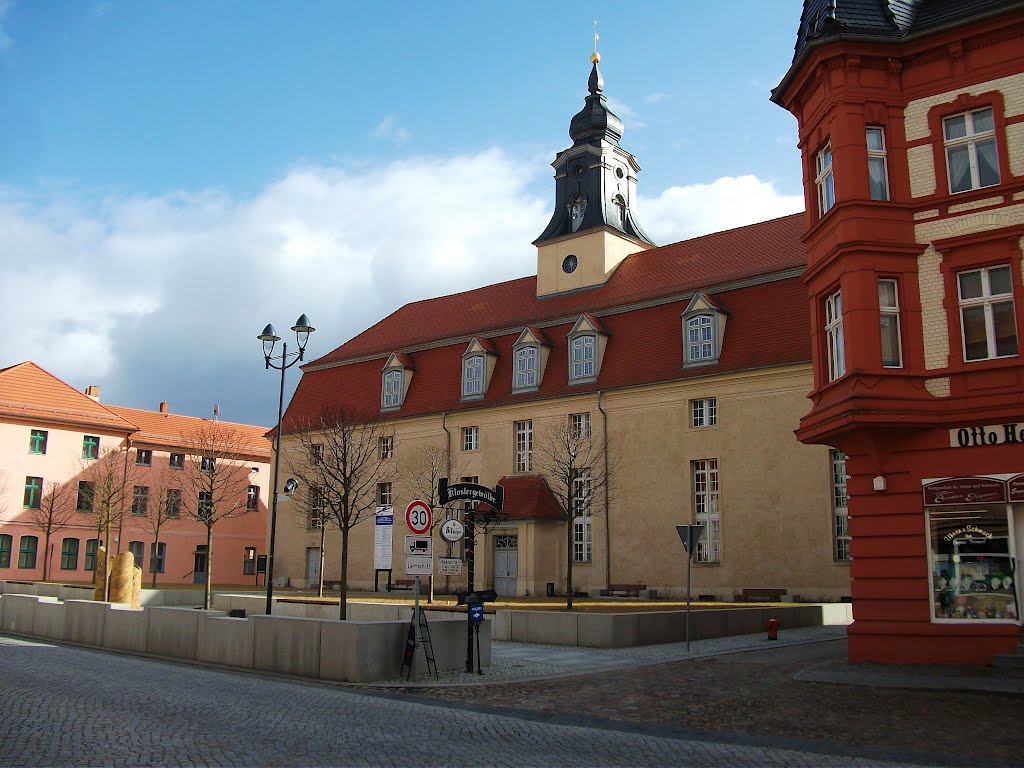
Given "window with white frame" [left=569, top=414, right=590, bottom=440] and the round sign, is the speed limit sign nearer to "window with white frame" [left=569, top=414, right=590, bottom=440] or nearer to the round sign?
the round sign

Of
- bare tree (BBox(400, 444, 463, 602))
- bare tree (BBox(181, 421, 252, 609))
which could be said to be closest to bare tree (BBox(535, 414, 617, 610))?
bare tree (BBox(400, 444, 463, 602))

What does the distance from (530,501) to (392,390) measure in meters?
11.2

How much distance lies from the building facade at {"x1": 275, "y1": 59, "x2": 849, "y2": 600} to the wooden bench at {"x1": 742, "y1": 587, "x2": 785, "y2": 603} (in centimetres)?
27

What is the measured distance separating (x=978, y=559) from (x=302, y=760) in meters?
12.1

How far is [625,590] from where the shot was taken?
35.6 meters

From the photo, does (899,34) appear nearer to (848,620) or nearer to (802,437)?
(802,437)

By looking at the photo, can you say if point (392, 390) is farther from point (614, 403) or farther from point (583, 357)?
point (614, 403)

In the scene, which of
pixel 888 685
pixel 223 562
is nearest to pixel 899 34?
pixel 888 685

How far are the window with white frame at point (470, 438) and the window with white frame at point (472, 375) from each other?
5.08ft

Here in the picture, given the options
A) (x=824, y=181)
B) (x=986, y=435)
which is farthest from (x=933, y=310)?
(x=824, y=181)

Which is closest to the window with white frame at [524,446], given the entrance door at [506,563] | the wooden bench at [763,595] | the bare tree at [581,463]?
the bare tree at [581,463]

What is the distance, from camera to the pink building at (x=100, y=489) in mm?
52062

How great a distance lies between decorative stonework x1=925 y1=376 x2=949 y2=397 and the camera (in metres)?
A: 16.8

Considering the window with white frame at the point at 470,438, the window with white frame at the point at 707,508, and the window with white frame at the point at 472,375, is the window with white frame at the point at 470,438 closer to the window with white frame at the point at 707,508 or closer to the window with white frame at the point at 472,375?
the window with white frame at the point at 472,375
